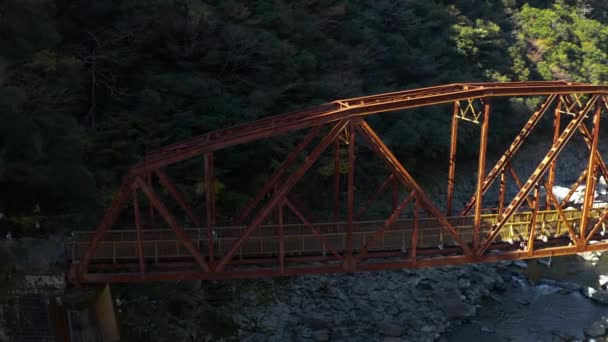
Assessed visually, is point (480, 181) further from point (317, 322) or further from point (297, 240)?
point (317, 322)

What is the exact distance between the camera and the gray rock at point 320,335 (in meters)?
23.9

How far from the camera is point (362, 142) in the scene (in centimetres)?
3419

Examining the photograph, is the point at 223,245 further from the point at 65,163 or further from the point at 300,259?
the point at 65,163

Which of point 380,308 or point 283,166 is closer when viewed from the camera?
point 283,166

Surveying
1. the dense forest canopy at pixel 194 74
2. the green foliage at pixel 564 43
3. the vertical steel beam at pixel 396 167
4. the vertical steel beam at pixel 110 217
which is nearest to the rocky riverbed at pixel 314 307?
the dense forest canopy at pixel 194 74

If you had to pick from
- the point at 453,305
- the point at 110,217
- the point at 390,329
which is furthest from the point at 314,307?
the point at 110,217

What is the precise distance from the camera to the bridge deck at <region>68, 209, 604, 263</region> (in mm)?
18438

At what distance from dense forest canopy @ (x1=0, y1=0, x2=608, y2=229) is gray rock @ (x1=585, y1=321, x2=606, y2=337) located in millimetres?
13794

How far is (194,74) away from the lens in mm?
28391

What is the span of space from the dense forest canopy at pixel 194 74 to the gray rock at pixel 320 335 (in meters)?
6.52

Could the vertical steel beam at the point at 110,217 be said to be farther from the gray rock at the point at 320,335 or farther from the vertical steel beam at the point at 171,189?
the gray rock at the point at 320,335

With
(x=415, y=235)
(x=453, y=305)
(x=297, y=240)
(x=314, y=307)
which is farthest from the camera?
(x=453, y=305)

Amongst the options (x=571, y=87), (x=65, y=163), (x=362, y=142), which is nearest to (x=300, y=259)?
(x=65, y=163)

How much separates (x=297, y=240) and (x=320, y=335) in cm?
626
